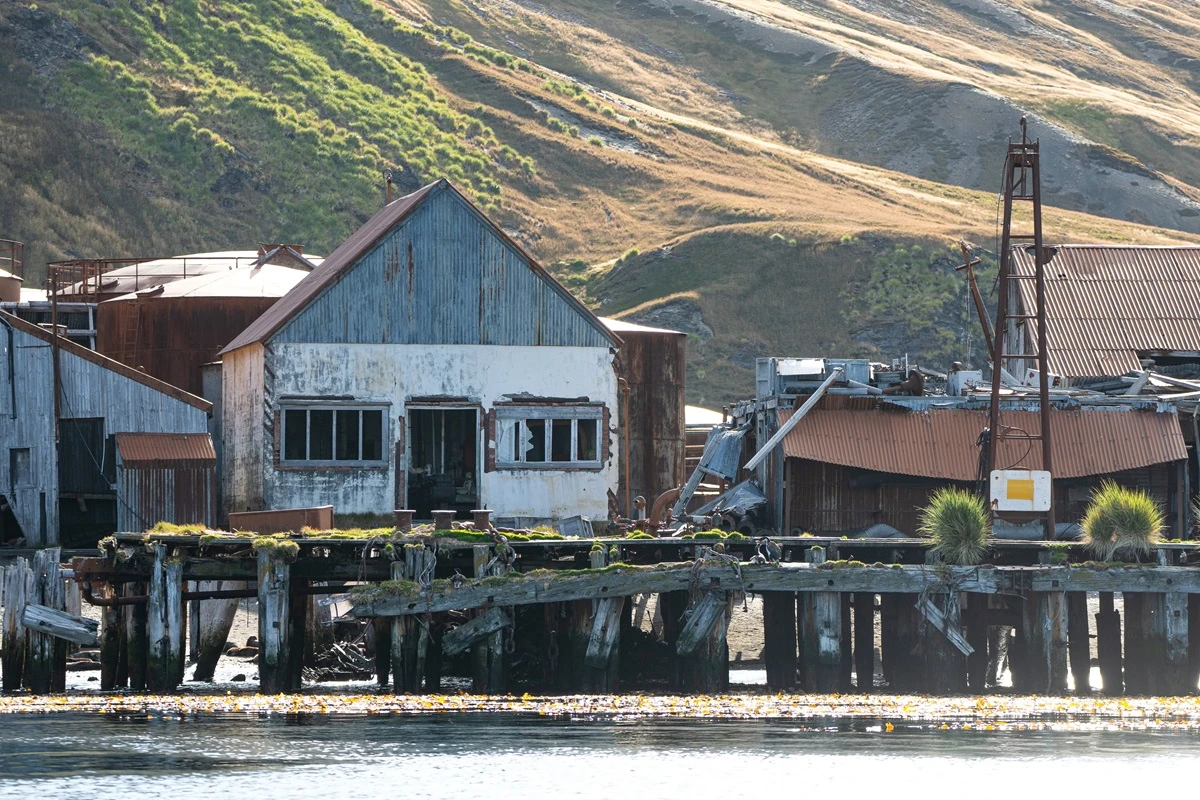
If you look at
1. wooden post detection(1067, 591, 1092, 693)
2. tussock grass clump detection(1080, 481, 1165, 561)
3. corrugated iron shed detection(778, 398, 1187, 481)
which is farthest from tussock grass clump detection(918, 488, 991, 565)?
corrugated iron shed detection(778, 398, 1187, 481)

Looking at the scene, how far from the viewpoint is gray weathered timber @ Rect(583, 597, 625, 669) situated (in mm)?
30594

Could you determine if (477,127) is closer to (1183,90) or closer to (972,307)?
(972,307)

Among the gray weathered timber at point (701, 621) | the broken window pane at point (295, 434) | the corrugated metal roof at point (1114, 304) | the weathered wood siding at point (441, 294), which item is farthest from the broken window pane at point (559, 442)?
the corrugated metal roof at point (1114, 304)

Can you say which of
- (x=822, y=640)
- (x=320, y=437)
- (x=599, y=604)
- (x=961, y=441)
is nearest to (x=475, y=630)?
(x=599, y=604)

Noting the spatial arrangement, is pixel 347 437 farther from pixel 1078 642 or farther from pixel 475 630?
pixel 1078 642

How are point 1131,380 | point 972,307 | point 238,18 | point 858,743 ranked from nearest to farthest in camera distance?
point 858,743 → point 1131,380 → point 972,307 → point 238,18

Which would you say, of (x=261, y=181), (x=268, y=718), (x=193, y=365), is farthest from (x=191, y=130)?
(x=268, y=718)

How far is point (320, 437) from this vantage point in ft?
132

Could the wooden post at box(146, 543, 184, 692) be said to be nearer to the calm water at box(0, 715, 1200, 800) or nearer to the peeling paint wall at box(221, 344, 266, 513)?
the calm water at box(0, 715, 1200, 800)

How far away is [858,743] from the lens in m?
28.3

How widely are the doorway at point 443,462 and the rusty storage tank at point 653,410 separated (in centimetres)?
640

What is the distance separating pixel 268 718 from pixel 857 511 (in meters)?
14.6

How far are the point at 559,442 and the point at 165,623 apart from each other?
12388mm

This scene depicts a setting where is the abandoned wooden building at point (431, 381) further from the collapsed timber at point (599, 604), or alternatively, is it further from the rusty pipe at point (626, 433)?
the collapsed timber at point (599, 604)
